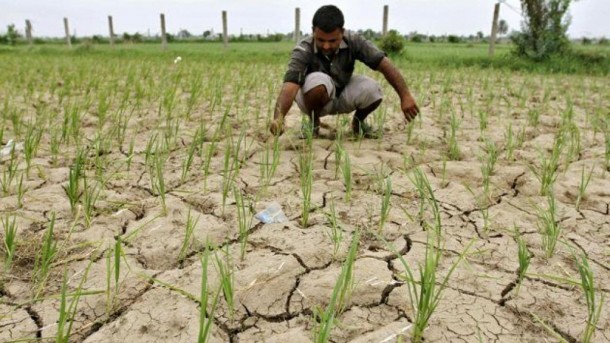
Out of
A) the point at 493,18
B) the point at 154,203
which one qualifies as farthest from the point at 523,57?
the point at 154,203

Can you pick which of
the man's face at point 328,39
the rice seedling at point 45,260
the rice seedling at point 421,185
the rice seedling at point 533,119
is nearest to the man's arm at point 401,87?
the man's face at point 328,39

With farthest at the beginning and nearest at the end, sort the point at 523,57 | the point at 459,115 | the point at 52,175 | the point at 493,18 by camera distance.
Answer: the point at 493,18
the point at 523,57
the point at 459,115
the point at 52,175

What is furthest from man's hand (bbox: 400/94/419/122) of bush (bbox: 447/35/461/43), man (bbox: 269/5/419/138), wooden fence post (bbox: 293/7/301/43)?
bush (bbox: 447/35/461/43)

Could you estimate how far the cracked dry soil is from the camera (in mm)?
1170

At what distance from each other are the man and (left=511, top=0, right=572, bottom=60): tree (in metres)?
7.54

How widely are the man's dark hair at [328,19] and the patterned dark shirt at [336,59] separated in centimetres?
25

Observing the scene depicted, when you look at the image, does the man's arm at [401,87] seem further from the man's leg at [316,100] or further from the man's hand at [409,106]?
the man's leg at [316,100]

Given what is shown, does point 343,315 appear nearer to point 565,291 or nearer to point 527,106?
point 565,291

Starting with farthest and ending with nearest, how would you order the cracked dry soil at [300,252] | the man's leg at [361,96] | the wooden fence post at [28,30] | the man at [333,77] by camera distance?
the wooden fence post at [28,30], the man's leg at [361,96], the man at [333,77], the cracked dry soil at [300,252]

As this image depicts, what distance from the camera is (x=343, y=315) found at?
3.95 feet

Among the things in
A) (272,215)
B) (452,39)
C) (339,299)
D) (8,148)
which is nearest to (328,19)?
(272,215)

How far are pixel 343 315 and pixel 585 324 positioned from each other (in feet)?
1.93

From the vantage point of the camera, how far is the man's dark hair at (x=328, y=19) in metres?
2.44

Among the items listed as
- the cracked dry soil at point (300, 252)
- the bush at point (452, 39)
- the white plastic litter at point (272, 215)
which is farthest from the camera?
the bush at point (452, 39)
